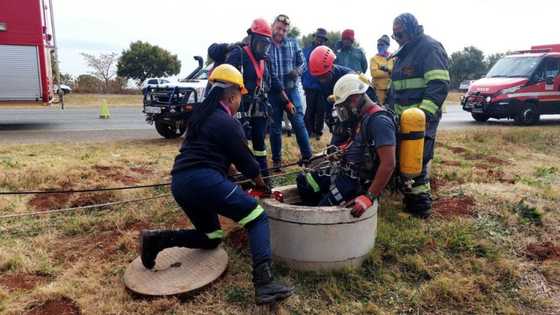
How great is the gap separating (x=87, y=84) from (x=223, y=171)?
1223 inches

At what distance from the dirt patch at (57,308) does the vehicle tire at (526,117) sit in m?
12.8

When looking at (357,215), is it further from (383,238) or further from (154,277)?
(154,277)

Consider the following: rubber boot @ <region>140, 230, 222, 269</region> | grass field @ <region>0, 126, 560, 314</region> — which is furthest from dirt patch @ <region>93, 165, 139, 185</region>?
rubber boot @ <region>140, 230, 222, 269</region>

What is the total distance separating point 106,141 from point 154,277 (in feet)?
20.5

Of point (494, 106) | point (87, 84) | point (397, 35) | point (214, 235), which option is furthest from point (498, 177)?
point (87, 84)

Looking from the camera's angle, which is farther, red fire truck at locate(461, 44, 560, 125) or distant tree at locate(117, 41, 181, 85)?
distant tree at locate(117, 41, 181, 85)

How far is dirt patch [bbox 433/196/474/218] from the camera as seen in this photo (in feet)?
14.2

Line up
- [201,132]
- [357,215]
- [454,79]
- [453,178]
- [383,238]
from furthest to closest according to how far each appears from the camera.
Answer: [454,79], [453,178], [383,238], [357,215], [201,132]

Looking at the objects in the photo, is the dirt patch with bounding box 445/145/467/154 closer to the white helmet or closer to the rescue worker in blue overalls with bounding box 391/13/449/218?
the rescue worker in blue overalls with bounding box 391/13/449/218

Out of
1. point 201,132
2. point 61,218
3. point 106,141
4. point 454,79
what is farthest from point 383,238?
point 454,79

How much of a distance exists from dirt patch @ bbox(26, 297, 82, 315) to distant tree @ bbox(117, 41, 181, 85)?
110ft

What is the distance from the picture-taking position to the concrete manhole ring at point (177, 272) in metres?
2.98

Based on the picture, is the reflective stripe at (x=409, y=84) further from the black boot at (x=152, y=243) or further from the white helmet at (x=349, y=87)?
the black boot at (x=152, y=243)

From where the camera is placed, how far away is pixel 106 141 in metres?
8.66
